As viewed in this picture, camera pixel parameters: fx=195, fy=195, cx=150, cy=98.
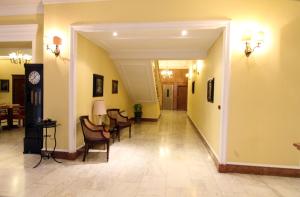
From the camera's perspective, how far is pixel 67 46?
3.75m

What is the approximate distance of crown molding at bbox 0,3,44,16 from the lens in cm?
407

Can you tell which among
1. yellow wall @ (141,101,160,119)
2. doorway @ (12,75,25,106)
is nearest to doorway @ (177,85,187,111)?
yellow wall @ (141,101,160,119)

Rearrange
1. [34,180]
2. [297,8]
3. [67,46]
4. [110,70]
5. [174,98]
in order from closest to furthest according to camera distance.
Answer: [34,180] → [297,8] → [67,46] → [110,70] → [174,98]

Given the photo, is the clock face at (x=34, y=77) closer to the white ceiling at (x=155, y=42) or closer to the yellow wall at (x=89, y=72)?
the yellow wall at (x=89, y=72)

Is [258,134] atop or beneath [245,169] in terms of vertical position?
atop

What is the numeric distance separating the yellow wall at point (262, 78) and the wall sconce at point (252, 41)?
109 mm

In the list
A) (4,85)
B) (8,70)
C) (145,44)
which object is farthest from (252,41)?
(4,85)

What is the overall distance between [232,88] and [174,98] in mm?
10911

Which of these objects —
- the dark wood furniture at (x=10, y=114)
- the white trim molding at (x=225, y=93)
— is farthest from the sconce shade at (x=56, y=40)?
the dark wood furniture at (x=10, y=114)

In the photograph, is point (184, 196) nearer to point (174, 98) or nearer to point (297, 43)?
point (297, 43)

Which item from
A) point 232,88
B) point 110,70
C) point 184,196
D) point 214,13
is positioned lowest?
point 184,196

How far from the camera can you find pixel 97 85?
494 centimetres

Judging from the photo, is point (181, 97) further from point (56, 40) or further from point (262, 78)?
point (56, 40)

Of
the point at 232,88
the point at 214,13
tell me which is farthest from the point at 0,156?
the point at 214,13
